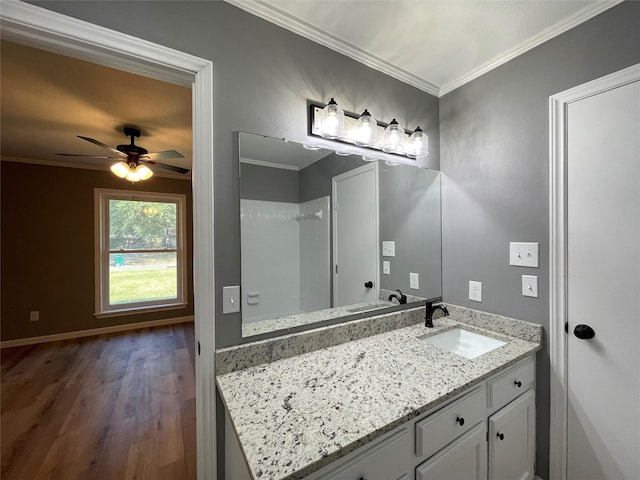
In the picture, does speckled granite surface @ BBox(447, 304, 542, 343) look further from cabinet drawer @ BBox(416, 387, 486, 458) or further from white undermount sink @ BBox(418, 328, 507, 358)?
cabinet drawer @ BBox(416, 387, 486, 458)

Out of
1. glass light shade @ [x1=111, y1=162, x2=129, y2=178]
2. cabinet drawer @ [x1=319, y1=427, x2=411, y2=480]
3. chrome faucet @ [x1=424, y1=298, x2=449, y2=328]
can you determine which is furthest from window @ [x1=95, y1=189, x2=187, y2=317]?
cabinet drawer @ [x1=319, y1=427, x2=411, y2=480]

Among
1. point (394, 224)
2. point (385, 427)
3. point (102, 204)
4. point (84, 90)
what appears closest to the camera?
point (385, 427)

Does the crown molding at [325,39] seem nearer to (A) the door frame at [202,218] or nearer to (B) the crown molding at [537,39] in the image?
(B) the crown molding at [537,39]

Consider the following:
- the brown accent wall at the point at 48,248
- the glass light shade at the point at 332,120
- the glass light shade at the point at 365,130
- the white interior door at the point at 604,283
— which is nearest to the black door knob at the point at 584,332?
the white interior door at the point at 604,283

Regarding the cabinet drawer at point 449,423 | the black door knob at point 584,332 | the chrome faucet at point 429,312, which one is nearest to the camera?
the cabinet drawer at point 449,423

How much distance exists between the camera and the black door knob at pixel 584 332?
1238mm

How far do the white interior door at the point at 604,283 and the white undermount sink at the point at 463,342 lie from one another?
0.35 metres

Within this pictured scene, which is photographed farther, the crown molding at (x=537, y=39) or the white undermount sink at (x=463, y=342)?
the white undermount sink at (x=463, y=342)

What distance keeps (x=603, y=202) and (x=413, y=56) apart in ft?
4.00

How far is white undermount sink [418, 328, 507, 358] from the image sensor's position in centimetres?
153

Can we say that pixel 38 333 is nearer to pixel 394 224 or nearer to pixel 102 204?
pixel 102 204

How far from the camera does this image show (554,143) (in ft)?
4.38

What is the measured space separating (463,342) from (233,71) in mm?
1951

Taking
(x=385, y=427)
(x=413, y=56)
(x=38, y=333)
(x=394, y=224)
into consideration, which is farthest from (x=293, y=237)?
(x=38, y=333)
